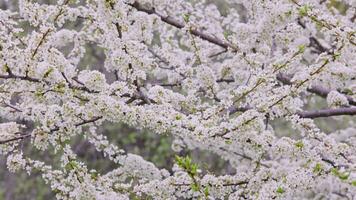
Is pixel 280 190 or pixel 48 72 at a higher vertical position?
pixel 48 72

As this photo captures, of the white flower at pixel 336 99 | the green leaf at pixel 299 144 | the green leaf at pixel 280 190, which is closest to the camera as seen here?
the green leaf at pixel 280 190

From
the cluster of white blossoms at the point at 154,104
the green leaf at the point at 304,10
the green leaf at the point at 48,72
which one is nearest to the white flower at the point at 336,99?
the cluster of white blossoms at the point at 154,104

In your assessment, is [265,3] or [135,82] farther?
[265,3]

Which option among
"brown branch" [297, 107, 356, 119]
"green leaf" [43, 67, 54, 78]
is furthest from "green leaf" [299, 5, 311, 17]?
"green leaf" [43, 67, 54, 78]

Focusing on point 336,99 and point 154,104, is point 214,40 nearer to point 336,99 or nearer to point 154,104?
point 336,99

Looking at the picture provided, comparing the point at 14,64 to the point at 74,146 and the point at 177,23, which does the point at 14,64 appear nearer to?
the point at 177,23

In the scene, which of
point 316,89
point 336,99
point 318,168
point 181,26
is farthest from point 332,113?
point 181,26

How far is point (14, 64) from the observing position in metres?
2.52

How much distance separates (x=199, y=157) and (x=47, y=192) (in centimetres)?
214

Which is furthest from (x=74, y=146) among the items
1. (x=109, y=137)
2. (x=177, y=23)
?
(x=177, y=23)

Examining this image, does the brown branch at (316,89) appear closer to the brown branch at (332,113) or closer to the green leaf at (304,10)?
the brown branch at (332,113)

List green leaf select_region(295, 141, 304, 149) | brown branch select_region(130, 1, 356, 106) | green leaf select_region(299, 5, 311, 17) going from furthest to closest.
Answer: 1. brown branch select_region(130, 1, 356, 106)
2. green leaf select_region(295, 141, 304, 149)
3. green leaf select_region(299, 5, 311, 17)

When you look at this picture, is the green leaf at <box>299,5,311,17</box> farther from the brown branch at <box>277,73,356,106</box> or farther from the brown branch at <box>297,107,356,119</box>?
the brown branch at <box>277,73,356,106</box>

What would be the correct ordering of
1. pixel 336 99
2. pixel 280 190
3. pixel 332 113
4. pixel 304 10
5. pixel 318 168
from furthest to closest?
1. pixel 336 99
2. pixel 332 113
3. pixel 304 10
4. pixel 318 168
5. pixel 280 190
